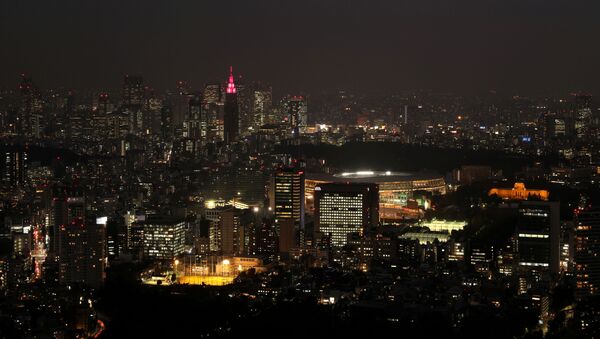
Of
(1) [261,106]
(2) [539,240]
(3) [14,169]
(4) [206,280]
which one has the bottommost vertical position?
(4) [206,280]

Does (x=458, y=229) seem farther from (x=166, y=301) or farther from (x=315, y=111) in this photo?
(x=315, y=111)

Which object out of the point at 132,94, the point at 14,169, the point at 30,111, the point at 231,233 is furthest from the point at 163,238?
the point at 132,94

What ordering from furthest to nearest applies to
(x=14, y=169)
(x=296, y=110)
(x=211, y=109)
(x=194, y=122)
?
1. (x=296, y=110)
2. (x=211, y=109)
3. (x=194, y=122)
4. (x=14, y=169)

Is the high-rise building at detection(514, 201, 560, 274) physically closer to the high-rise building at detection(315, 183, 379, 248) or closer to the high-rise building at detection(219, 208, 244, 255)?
the high-rise building at detection(315, 183, 379, 248)

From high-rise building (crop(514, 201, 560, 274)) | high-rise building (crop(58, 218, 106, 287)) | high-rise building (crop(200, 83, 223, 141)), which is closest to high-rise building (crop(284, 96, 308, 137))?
high-rise building (crop(200, 83, 223, 141))

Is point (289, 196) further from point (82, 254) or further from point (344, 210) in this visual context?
point (82, 254)

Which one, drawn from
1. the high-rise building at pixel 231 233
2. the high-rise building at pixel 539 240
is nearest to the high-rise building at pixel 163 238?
the high-rise building at pixel 231 233

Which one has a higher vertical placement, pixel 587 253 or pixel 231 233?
pixel 231 233

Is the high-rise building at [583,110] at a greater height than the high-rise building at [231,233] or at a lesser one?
greater

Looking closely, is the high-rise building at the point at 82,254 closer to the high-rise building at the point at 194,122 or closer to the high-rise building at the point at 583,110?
the high-rise building at the point at 194,122
